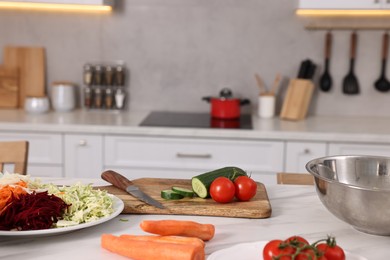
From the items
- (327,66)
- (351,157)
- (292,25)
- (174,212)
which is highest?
(292,25)

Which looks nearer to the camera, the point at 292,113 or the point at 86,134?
the point at 86,134

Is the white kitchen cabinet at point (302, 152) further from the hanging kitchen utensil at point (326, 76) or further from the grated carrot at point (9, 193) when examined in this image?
the grated carrot at point (9, 193)

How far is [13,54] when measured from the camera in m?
A: 3.65

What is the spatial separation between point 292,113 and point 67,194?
6.84 ft

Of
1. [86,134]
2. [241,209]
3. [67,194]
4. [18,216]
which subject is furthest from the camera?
[86,134]

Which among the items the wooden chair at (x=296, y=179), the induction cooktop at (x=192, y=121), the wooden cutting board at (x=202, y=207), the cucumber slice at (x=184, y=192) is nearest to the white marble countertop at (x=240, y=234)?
the wooden cutting board at (x=202, y=207)

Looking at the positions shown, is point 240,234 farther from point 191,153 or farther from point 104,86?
point 104,86

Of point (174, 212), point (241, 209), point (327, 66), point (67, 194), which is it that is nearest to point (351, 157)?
point (241, 209)

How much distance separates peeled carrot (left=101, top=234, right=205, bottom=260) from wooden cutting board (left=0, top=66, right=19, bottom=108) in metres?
2.49

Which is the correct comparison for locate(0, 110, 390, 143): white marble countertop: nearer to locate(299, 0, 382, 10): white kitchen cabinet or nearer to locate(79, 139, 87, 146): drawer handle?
locate(79, 139, 87, 146): drawer handle

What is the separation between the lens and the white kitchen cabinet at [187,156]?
3.04m

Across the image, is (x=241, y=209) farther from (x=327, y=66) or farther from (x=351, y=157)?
(x=327, y=66)

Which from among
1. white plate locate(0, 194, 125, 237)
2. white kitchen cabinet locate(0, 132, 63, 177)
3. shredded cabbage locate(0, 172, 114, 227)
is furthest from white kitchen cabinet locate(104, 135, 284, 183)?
white plate locate(0, 194, 125, 237)

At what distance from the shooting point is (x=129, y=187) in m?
1.74
